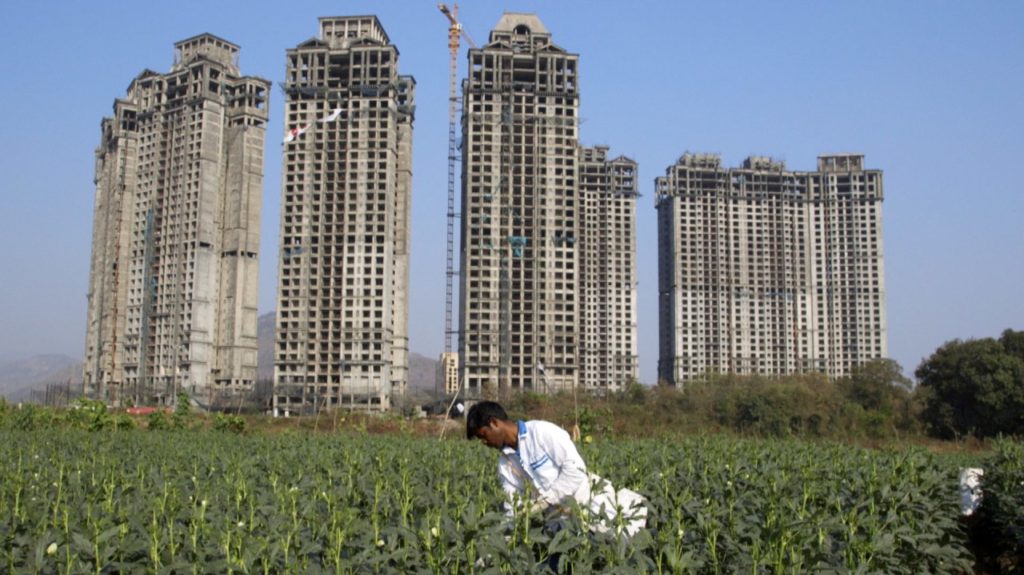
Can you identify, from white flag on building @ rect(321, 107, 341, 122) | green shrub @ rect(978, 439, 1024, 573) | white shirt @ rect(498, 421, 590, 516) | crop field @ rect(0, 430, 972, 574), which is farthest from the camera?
white flag on building @ rect(321, 107, 341, 122)

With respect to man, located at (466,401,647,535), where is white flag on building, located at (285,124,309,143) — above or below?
above

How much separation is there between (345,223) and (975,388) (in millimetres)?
54764

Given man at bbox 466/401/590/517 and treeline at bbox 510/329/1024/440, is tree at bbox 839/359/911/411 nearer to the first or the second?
treeline at bbox 510/329/1024/440

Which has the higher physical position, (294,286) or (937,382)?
(294,286)

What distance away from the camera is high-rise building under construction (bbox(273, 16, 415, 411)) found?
77562 mm

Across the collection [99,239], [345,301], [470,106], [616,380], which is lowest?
[616,380]

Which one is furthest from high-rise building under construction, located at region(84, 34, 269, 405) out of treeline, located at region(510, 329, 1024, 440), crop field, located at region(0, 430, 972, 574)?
crop field, located at region(0, 430, 972, 574)

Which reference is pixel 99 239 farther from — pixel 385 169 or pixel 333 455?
pixel 333 455

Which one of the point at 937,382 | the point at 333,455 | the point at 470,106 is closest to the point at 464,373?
the point at 470,106

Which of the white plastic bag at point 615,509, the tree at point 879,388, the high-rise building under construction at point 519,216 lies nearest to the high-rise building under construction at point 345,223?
the high-rise building under construction at point 519,216

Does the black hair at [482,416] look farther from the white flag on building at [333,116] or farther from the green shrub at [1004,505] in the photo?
the white flag on building at [333,116]

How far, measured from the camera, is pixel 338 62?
86.1 metres

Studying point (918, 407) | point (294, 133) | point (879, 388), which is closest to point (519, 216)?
point (294, 133)

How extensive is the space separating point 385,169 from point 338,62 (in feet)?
44.1
